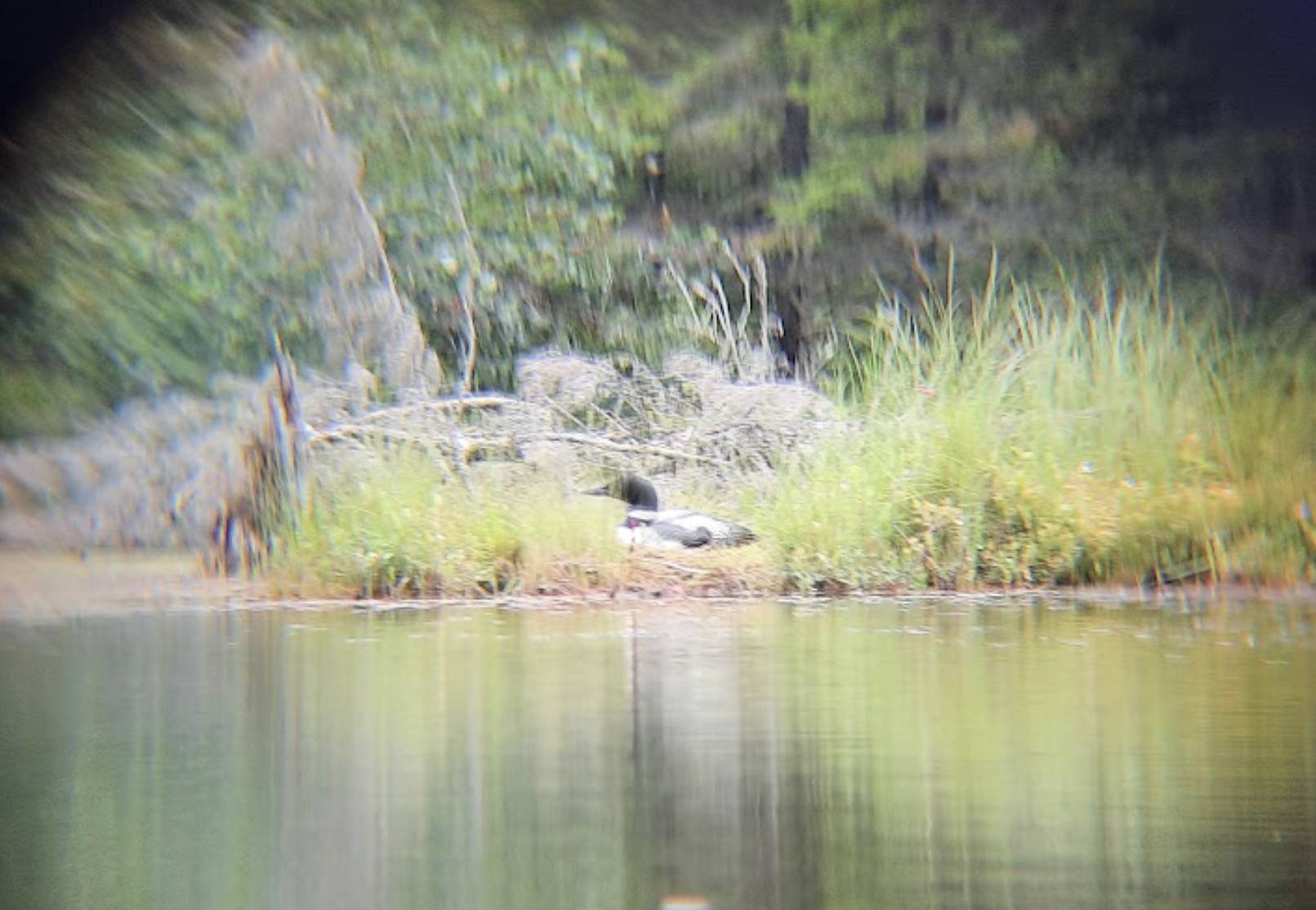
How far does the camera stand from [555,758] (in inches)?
79.4

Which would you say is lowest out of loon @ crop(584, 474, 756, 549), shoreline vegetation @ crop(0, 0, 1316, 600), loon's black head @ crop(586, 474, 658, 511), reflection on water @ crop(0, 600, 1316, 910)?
reflection on water @ crop(0, 600, 1316, 910)

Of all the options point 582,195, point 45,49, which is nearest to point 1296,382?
point 582,195

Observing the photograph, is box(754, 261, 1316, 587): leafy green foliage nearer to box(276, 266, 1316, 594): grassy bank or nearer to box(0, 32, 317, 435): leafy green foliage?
box(276, 266, 1316, 594): grassy bank

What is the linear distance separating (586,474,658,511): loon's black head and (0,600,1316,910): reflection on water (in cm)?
161

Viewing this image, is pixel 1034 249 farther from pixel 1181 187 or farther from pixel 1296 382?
pixel 1296 382

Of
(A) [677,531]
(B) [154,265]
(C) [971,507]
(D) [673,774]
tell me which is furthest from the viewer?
(B) [154,265]

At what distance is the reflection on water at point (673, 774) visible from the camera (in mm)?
1519

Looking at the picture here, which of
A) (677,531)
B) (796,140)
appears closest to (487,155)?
(796,140)

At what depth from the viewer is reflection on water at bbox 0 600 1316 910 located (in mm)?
1519

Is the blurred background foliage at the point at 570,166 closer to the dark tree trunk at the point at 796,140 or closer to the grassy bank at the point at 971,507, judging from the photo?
the dark tree trunk at the point at 796,140

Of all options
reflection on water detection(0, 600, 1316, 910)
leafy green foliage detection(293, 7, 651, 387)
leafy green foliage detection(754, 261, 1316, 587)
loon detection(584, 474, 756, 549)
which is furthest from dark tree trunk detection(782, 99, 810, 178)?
reflection on water detection(0, 600, 1316, 910)

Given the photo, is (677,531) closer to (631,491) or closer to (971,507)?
(631,491)

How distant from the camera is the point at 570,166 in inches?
207

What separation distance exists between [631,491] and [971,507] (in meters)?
1.15
